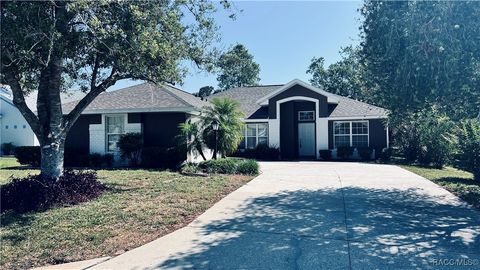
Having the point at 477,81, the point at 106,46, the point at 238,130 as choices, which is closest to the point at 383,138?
the point at 238,130

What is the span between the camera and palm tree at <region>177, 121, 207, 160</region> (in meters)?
15.5

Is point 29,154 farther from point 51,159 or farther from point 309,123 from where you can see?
point 309,123

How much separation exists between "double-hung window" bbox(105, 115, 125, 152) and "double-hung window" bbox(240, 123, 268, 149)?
923 centimetres

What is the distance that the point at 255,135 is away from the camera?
24062mm

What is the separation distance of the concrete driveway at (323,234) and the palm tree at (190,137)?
6.49 metres

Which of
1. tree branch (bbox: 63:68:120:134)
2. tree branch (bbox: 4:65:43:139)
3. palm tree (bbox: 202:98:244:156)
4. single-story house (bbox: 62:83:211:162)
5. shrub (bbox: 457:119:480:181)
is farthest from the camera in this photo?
single-story house (bbox: 62:83:211:162)

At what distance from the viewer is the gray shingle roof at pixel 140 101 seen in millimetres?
16344

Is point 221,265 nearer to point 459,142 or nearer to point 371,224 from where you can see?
point 371,224

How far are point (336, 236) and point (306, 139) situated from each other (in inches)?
723

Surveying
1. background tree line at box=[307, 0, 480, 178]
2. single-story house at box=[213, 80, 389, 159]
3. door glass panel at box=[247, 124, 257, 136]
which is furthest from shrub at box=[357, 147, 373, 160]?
background tree line at box=[307, 0, 480, 178]

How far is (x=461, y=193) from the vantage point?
31.9 feet

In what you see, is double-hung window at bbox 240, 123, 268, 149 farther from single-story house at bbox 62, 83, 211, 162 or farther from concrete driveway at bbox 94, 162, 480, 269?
concrete driveway at bbox 94, 162, 480, 269

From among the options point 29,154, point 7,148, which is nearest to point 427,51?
point 29,154

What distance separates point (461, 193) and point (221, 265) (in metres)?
8.38
